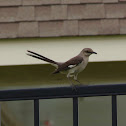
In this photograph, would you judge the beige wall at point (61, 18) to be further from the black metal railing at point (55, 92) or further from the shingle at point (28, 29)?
the black metal railing at point (55, 92)

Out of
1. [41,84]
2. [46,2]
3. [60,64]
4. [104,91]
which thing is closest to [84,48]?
[60,64]

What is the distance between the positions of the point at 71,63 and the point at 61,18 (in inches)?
23.7

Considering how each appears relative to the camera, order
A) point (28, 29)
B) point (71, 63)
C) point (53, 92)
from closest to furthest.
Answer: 1. point (53, 92)
2. point (71, 63)
3. point (28, 29)

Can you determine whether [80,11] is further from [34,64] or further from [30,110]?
[30,110]

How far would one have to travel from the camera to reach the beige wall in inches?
248

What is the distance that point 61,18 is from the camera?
20.7 feet

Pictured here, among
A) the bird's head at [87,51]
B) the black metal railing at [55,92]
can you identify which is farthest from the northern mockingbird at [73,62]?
the black metal railing at [55,92]

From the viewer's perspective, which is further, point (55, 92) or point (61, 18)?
point (61, 18)

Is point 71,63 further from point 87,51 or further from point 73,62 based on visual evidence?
point 87,51

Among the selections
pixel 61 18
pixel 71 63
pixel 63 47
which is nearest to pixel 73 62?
pixel 71 63

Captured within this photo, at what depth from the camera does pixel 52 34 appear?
6.30m

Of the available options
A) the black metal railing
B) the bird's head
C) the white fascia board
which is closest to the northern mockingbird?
the bird's head

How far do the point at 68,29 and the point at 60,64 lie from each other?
0.50 metres

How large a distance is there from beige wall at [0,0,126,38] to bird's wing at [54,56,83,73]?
394mm
